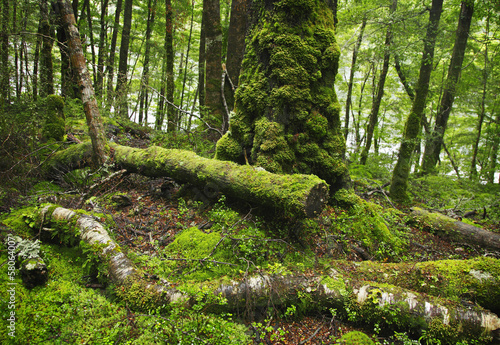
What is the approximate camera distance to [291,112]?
4715mm

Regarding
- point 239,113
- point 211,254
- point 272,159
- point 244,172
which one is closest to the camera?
point 211,254

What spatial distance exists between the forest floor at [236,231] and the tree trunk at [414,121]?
2203 mm

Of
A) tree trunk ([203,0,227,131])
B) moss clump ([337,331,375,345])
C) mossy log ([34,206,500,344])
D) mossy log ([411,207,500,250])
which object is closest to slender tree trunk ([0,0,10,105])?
tree trunk ([203,0,227,131])

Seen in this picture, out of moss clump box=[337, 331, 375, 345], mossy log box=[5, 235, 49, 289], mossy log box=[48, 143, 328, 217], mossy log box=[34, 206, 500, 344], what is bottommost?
moss clump box=[337, 331, 375, 345]

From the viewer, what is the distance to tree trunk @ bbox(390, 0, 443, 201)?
7324 mm

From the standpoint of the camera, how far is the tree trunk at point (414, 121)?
288 inches

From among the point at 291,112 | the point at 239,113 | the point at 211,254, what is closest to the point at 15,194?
the point at 211,254

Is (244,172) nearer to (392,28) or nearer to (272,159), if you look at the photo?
(272,159)

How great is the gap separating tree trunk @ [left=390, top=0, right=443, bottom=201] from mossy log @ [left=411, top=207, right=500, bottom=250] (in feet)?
6.89

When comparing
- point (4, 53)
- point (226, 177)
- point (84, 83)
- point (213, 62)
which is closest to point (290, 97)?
point (226, 177)

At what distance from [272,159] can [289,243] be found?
149 centimetres

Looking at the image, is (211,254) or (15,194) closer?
(211,254)

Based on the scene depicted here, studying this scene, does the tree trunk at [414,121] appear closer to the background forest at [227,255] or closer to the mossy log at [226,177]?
the background forest at [227,255]

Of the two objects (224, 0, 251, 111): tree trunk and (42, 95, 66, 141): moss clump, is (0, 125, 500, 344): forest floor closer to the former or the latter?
(42, 95, 66, 141): moss clump
